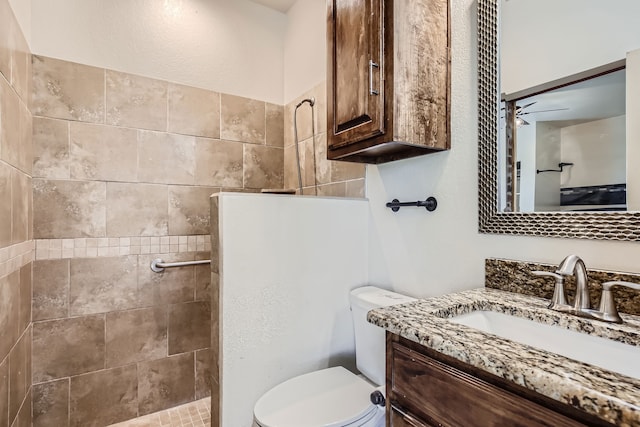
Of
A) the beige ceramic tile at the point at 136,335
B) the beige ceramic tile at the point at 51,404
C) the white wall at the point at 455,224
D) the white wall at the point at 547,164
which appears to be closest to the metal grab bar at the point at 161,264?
the beige ceramic tile at the point at 136,335

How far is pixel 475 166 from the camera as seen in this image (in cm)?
125

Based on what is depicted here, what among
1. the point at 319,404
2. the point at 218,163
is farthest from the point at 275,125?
the point at 319,404

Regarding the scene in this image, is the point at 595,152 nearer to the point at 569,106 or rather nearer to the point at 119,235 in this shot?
the point at 569,106

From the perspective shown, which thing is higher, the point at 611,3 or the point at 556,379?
the point at 611,3

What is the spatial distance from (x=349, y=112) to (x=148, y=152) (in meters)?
1.37

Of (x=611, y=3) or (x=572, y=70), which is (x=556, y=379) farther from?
(x=611, y=3)

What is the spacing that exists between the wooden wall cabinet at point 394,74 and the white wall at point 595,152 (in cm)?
43

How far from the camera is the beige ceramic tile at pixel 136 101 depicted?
6.31 feet

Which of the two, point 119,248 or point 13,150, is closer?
point 13,150

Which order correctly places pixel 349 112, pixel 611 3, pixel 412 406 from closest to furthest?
pixel 412 406 < pixel 611 3 < pixel 349 112

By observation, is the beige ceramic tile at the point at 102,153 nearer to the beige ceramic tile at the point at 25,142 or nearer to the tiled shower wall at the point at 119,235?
the tiled shower wall at the point at 119,235

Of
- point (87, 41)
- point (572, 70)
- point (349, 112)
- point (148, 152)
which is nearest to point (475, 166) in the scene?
point (572, 70)

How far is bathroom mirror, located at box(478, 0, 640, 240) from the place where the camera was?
2.90 ft

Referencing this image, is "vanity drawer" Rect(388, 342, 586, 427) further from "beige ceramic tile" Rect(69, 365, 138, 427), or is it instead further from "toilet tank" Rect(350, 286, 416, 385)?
"beige ceramic tile" Rect(69, 365, 138, 427)
